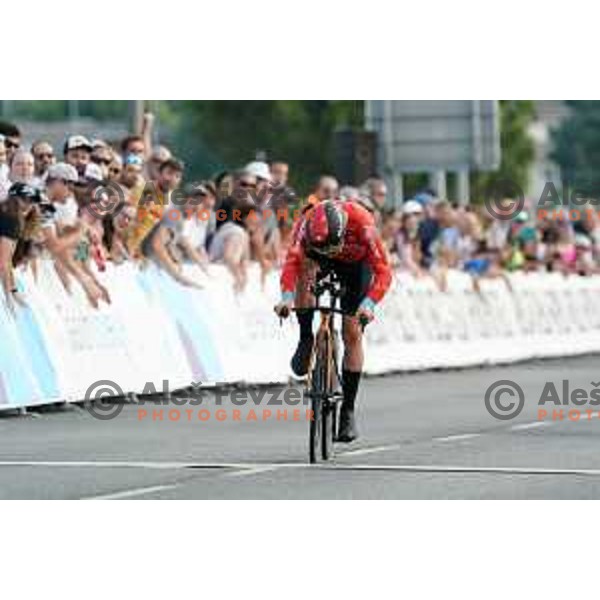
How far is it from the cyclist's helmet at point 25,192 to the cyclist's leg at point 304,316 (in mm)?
4736

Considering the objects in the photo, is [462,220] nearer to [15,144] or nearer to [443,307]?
[443,307]

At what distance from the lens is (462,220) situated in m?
32.5

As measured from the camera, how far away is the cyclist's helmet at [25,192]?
2098 cm

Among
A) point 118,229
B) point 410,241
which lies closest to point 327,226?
point 118,229

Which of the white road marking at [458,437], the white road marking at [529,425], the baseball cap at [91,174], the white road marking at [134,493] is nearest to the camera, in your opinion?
the white road marking at [134,493]

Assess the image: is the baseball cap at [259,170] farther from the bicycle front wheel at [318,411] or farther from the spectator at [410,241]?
the bicycle front wheel at [318,411]

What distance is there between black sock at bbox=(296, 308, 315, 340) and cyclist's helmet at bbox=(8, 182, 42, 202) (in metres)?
4.89

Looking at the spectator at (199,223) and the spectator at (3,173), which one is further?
the spectator at (199,223)

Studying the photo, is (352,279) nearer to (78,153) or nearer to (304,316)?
(304,316)

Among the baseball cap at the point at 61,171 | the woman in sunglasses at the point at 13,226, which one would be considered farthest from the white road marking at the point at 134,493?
the baseball cap at the point at 61,171

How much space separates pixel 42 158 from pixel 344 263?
6574mm

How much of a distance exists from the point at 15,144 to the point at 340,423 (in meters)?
5.57

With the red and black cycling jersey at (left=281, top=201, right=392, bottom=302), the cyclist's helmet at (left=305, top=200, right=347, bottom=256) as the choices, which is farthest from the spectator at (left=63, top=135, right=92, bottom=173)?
the cyclist's helmet at (left=305, top=200, right=347, bottom=256)
